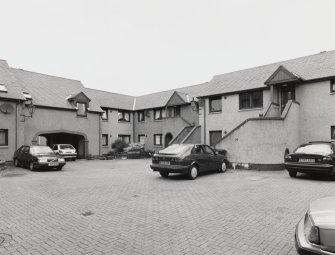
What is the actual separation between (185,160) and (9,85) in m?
17.6

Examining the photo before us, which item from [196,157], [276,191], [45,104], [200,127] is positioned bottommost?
[276,191]

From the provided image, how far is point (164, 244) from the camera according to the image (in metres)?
4.64

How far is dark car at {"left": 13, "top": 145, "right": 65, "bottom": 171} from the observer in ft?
51.5

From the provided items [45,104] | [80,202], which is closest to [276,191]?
[80,202]

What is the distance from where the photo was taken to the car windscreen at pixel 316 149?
37.1ft

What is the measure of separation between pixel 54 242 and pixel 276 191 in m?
7.60

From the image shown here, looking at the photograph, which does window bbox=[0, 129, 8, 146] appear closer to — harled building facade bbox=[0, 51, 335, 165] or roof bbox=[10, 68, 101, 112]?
harled building facade bbox=[0, 51, 335, 165]

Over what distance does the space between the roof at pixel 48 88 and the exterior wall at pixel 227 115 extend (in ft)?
40.6

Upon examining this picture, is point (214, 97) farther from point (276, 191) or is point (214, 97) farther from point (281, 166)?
point (276, 191)

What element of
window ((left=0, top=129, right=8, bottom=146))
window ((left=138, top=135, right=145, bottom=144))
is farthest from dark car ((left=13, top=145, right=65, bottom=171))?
window ((left=138, top=135, right=145, bottom=144))

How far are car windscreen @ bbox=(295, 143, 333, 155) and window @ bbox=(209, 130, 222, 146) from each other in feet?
35.5

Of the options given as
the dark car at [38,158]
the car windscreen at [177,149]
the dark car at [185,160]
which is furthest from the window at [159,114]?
the car windscreen at [177,149]

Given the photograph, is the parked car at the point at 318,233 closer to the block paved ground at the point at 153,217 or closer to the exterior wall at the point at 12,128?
the block paved ground at the point at 153,217

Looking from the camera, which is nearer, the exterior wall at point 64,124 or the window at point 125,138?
the exterior wall at point 64,124
